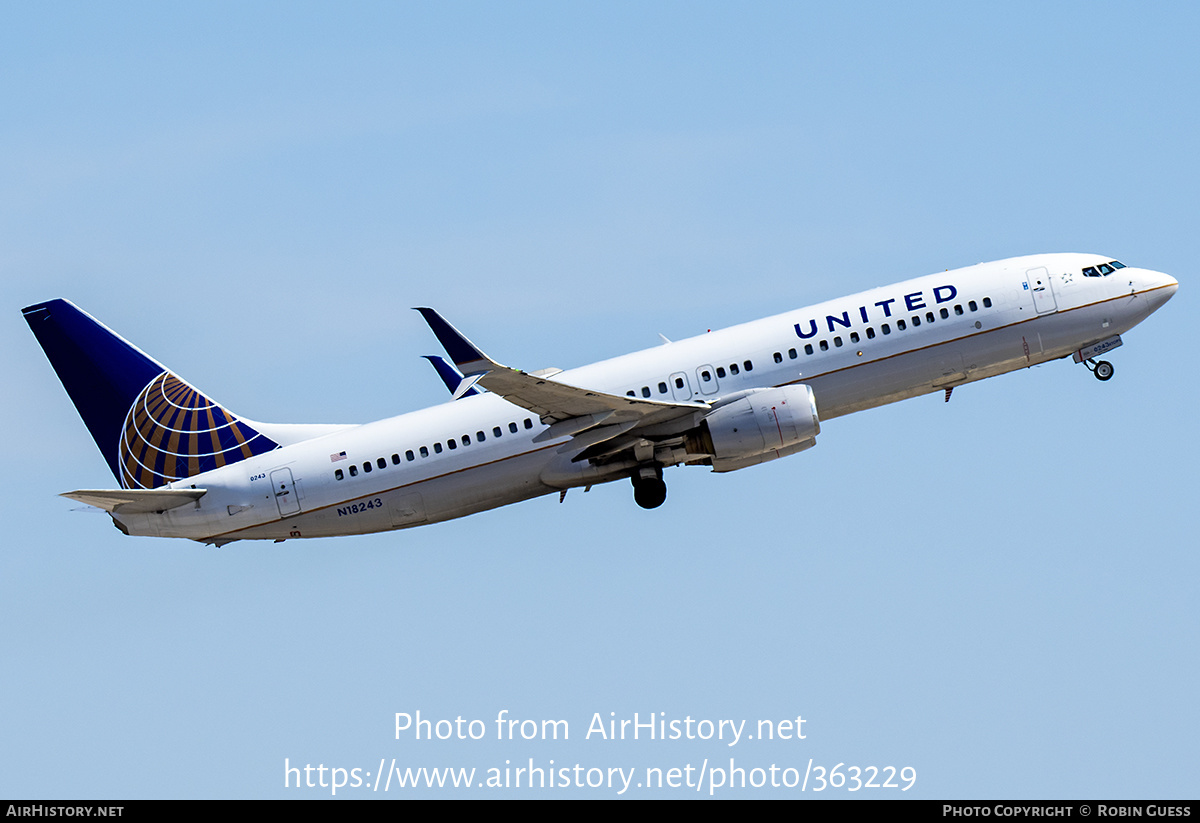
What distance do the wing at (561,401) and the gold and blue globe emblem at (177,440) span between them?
10190 millimetres

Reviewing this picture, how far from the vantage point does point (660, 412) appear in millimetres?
43125

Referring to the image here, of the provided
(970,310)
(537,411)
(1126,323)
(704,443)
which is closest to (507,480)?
(537,411)

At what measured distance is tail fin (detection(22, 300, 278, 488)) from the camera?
1864 inches

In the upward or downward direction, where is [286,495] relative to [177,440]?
downward

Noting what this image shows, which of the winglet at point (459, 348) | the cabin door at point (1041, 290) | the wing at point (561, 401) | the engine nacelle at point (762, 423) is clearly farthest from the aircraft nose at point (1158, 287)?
the winglet at point (459, 348)

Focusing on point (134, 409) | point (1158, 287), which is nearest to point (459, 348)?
point (134, 409)

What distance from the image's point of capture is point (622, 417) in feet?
142

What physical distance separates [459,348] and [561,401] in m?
4.80

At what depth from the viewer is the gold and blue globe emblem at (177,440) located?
47.2 meters

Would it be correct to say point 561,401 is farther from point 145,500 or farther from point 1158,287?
point 1158,287

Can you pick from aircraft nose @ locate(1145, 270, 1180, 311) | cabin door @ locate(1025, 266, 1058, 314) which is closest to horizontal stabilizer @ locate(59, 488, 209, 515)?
cabin door @ locate(1025, 266, 1058, 314)

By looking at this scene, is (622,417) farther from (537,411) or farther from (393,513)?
(393,513)

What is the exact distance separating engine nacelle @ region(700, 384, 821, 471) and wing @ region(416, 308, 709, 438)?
773 millimetres

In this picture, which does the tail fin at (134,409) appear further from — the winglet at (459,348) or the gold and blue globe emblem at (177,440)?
the winglet at (459,348)
